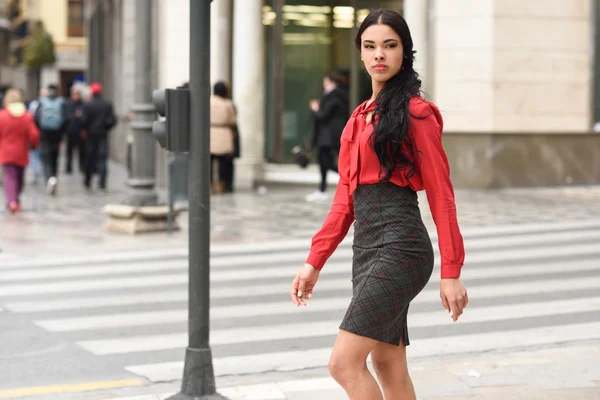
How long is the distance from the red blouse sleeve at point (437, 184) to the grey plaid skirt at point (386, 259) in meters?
0.09

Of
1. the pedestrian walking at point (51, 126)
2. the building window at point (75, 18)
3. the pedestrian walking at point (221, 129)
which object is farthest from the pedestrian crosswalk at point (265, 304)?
the building window at point (75, 18)

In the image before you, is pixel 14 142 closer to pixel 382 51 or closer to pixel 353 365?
pixel 382 51

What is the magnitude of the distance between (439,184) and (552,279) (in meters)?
5.93

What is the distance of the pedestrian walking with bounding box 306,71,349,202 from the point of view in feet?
55.5

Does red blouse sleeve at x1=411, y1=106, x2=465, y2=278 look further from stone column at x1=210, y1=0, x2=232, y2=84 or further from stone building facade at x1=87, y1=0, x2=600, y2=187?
stone column at x1=210, y1=0, x2=232, y2=84

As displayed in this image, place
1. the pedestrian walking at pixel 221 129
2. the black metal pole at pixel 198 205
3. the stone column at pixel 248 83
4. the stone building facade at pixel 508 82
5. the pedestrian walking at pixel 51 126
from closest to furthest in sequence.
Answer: the black metal pole at pixel 198 205, the pedestrian walking at pixel 221 129, the stone building facade at pixel 508 82, the stone column at pixel 248 83, the pedestrian walking at pixel 51 126

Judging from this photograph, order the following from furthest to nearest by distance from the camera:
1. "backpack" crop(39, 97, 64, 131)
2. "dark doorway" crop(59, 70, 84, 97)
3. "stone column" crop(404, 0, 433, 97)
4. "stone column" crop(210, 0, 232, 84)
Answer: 1. "dark doorway" crop(59, 70, 84, 97)
2. "backpack" crop(39, 97, 64, 131)
3. "stone column" crop(210, 0, 232, 84)
4. "stone column" crop(404, 0, 433, 97)

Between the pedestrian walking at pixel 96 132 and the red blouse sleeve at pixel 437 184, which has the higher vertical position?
the red blouse sleeve at pixel 437 184

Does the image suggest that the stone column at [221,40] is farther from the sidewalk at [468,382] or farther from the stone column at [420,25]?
the sidewalk at [468,382]

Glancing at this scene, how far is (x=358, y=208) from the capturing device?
3.93m

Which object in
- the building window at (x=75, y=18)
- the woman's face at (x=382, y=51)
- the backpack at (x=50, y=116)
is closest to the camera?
the woman's face at (x=382, y=51)

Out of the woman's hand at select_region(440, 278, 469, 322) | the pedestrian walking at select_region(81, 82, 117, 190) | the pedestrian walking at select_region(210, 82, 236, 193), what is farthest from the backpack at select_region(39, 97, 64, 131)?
the woman's hand at select_region(440, 278, 469, 322)

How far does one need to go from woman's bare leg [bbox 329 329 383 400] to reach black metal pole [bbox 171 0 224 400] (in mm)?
1694

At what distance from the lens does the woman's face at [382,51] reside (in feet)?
12.8
